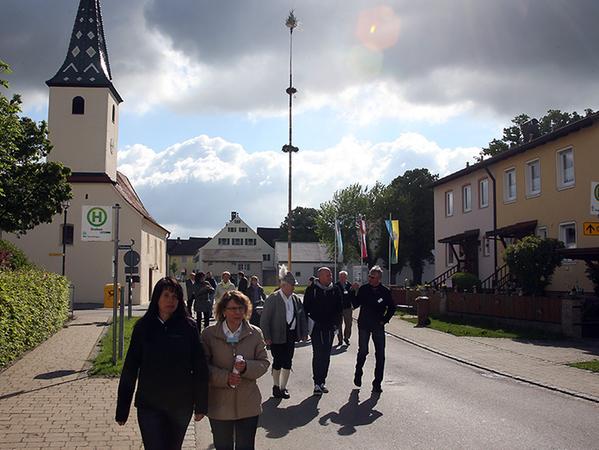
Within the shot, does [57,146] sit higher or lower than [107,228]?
higher

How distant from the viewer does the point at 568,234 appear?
82.1 feet

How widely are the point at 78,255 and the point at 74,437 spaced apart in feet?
130

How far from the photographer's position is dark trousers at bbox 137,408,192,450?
15.5 ft

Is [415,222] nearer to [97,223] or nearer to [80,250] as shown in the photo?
[80,250]

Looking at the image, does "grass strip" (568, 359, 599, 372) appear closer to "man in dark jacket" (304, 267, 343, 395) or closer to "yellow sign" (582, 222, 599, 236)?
"yellow sign" (582, 222, 599, 236)

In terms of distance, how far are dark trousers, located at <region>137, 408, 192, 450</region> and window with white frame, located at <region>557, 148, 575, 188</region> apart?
22422 mm

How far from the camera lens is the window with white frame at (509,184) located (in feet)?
96.4

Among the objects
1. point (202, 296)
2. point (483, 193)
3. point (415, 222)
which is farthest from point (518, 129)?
point (202, 296)

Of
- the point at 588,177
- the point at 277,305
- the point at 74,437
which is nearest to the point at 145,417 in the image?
the point at 74,437

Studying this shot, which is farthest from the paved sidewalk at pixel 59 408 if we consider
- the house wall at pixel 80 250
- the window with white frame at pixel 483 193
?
the house wall at pixel 80 250

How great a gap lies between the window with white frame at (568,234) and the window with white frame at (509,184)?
4376 millimetres

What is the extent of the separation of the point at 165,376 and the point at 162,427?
1.21 ft

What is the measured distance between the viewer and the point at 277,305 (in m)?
9.88

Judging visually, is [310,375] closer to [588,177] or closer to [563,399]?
[563,399]
